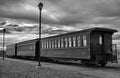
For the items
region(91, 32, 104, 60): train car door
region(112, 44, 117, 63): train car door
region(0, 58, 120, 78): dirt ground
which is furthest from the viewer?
region(112, 44, 117, 63): train car door

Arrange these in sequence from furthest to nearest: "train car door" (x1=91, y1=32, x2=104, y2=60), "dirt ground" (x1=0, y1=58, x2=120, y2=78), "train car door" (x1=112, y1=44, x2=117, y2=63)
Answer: "train car door" (x1=112, y1=44, x2=117, y2=63) → "train car door" (x1=91, y1=32, x2=104, y2=60) → "dirt ground" (x1=0, y1=58, x2=120, y2=78)

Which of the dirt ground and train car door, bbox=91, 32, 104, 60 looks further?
train car door, bbox=91, 32, 104, 60

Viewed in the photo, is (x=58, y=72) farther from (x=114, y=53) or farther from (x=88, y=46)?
(x=114, y=53)

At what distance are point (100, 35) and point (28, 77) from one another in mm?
9453

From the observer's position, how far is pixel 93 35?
16672mm

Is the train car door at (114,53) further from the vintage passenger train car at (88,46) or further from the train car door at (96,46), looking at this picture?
the train car door at (96,46)

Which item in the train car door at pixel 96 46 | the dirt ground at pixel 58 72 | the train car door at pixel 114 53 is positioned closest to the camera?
the dirt ground at pixel 58 72

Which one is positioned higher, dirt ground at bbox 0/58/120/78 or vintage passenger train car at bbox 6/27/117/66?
vintage passenger train car at bbox 6/27/117/66

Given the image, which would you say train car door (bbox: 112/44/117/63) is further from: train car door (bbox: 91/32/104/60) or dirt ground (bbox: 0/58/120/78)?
dirt ground (bbox: 0/58/120/78)

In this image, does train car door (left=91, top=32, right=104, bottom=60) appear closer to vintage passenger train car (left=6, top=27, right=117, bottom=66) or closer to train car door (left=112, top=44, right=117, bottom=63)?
vintage passenger train car (left=6, top=27, right=117, bottom=66)

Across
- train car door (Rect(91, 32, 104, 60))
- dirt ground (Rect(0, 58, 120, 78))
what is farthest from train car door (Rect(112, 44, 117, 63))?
dirt ground (Rect(0, 58, 120, 78))

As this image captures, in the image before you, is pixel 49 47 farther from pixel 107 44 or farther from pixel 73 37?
pixel 107 44

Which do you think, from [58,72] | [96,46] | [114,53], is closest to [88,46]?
[96,46]

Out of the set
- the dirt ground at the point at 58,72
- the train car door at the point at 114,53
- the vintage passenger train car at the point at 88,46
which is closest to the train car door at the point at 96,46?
the vintage passenger train car at the point at 88,46
